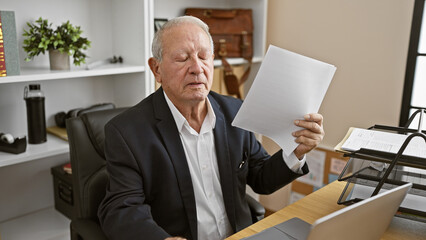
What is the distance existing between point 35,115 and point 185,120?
94cm

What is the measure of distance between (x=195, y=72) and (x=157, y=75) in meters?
0.16

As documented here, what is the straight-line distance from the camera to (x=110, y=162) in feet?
4.05

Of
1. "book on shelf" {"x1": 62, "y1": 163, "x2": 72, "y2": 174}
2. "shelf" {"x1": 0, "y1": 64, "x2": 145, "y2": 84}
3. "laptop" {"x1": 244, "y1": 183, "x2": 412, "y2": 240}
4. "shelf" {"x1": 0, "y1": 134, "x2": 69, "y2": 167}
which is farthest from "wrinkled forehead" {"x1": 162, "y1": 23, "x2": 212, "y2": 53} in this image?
"book on shelf" {"x1": 62, "y1": 163, "x2": 72, "y2": 174}

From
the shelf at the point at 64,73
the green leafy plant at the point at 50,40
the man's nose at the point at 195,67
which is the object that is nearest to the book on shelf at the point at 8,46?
the shelf at the point at 64,73

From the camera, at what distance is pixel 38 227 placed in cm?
206

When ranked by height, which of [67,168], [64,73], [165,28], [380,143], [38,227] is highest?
[165,28]

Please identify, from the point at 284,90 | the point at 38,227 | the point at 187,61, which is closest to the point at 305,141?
the point at 284,90

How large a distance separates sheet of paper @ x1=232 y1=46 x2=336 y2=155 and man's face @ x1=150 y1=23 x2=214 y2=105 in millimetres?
186

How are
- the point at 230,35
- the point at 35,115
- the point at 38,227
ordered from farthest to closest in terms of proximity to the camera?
the point at 230,35
the point at 38,227
the point at 35,115

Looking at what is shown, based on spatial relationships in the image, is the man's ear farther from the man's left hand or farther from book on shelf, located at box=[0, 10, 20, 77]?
book on shelf, located at box=[0, 10, 20, 77]

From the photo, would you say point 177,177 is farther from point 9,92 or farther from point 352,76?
point 352,76

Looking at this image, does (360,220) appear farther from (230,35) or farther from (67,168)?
(230,35)

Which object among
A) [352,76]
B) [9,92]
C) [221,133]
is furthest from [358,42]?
[9,92]

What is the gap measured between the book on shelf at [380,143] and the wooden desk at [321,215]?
187 millimetres
